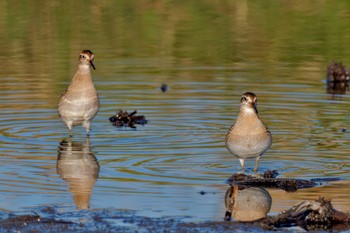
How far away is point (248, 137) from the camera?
13367 mm

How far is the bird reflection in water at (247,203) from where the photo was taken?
10.9 m

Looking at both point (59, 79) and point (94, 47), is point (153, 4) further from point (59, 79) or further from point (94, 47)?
point (59, 79)

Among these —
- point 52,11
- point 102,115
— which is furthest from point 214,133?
point 52,11

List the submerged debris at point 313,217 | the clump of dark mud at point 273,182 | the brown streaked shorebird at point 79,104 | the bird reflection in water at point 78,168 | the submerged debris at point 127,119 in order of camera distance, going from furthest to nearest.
Result: the submerged debris at point 127,119 → the brown streaked shorebird at point 79,104 → the clump of dark mud at point 273,182 → the bird reflection in water at point 78,168 → the submerged debris at point 313,217

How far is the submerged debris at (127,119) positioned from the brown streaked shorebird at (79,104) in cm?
69

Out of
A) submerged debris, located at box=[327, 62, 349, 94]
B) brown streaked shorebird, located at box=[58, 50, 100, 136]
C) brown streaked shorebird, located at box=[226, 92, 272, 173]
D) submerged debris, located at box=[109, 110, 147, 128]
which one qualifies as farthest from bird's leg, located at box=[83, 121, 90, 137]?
submerged debris, located at box=[327, 62, 349, 94]

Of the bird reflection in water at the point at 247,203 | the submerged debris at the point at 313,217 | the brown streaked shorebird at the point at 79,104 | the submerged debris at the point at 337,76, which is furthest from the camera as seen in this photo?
the submerged debris at the point at 337,76

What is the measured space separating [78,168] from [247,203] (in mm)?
3050

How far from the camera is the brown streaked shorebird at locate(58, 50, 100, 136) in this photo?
54.6 feet

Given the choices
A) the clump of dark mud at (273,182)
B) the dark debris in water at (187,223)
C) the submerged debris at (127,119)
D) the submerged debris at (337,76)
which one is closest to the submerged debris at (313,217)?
the dark debris in water at (187,223)

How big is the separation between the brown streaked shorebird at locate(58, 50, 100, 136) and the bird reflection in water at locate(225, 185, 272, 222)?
487cm

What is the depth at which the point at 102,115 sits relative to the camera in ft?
60.5

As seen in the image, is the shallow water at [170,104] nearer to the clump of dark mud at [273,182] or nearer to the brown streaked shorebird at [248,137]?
Answer: the clump of dark mud at [273,182]

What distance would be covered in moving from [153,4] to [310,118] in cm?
1604
